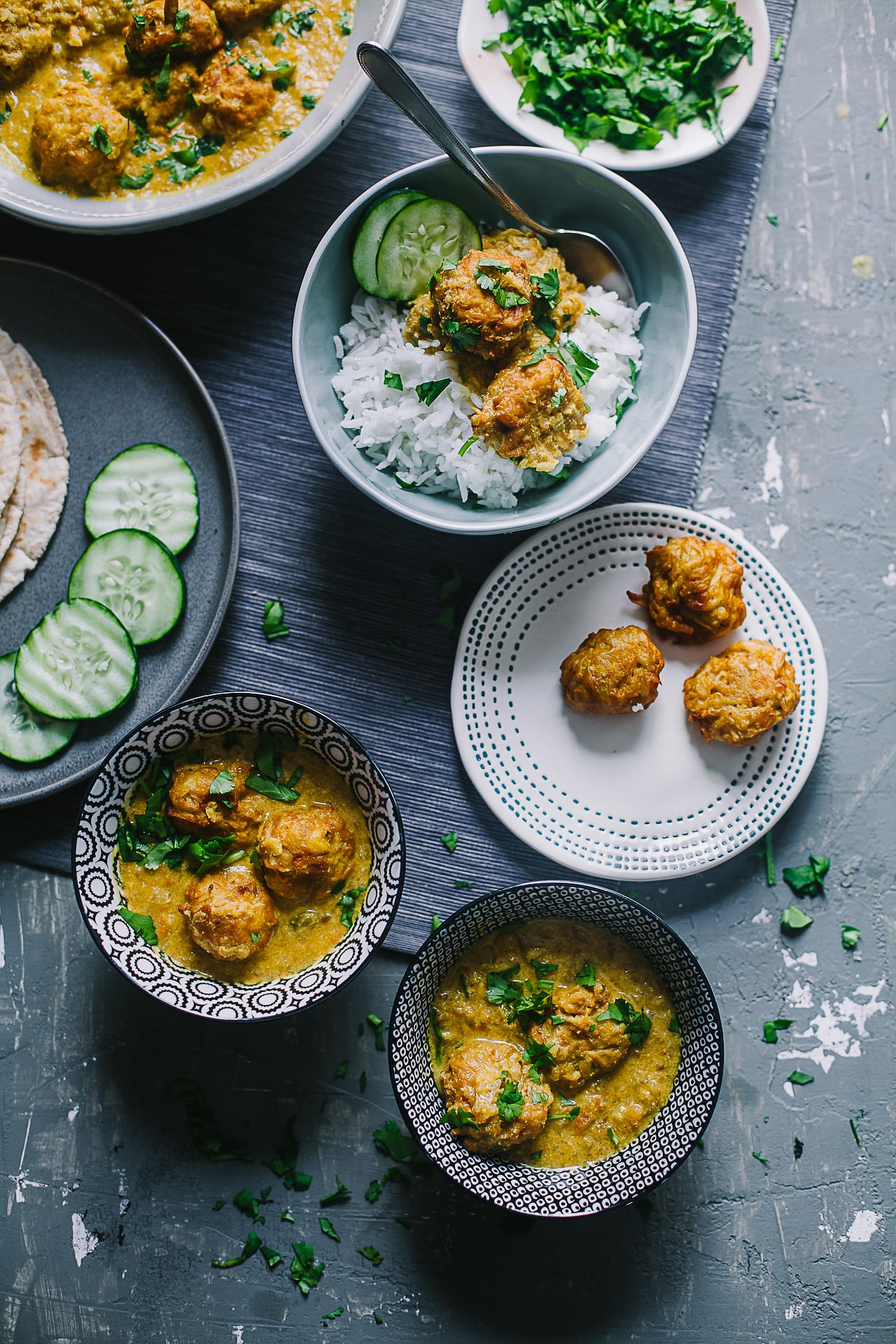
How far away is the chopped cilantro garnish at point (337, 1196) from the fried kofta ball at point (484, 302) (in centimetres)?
302

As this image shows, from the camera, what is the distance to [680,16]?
3.42m

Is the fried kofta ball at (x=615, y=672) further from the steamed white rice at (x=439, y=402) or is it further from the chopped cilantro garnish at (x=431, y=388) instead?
the chopped cilantro garnish at (x=431, y=388)

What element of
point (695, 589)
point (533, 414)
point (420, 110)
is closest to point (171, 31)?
point (420, 110)

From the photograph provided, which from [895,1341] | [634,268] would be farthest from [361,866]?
[895,1341]

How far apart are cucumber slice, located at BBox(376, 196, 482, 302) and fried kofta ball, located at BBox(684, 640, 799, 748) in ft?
5.52

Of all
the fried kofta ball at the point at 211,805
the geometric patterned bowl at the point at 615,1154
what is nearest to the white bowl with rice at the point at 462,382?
the fried kofta ball at the point at 211,805

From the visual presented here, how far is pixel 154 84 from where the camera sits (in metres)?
3.29

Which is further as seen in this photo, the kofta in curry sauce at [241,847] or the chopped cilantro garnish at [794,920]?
the chopped cilantro garnish at [794,920]

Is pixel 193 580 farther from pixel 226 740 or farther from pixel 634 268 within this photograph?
pixel 634 268

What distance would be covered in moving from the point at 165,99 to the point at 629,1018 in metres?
3.54

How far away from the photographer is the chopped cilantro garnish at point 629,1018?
10.6 ft

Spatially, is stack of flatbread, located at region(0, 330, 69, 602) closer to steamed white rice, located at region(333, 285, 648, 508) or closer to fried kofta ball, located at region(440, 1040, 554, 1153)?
steamed white rice, located at region(333, 285, 648, 508)

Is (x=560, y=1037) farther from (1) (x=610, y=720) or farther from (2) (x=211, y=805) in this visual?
(2) (x=211, y=805)

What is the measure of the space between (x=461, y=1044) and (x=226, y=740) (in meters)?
1.33
